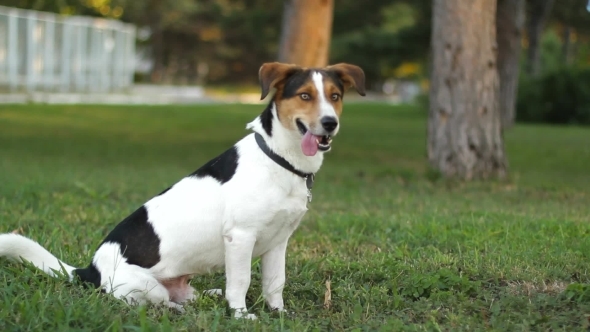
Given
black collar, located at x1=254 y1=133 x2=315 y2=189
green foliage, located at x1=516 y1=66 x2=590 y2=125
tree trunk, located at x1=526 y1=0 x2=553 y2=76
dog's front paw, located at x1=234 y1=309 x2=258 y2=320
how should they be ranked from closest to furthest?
dog's front paw, located at x1=234 y1=309 x2=258 y2=320 → black collar, located at x1=254 y1=133 x2=315 y2=189 → tree trunk, located at x1=526 y1=0 x2=553 y2=76 → green foliage, located at x1=516 y1=66 x2=590 y2=125

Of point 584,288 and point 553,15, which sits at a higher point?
point 553,15

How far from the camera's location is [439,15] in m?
11.1

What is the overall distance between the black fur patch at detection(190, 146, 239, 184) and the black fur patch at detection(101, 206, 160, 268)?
1.47 feet

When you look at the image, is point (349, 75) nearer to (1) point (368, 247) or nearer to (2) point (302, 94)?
(2) point (302, 94)

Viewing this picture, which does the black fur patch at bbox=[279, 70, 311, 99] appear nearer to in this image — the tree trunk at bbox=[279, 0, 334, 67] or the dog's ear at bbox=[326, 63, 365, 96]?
the dog's ear at bbox=[326, 63, 365, 96]

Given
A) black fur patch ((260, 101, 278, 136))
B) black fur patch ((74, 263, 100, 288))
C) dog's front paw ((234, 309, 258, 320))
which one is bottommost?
dog's front paw ((234, 309, 258, 320))

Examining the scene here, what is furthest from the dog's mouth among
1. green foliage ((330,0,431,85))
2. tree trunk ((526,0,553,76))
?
tree trunk ((526,0,553,76))

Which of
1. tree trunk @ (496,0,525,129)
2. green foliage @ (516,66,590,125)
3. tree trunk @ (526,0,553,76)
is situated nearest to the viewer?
tree trunk @ (496,0,525,129)

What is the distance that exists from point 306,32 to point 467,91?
18.9 ft

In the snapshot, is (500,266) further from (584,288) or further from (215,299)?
(215,299)

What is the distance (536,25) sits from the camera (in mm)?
30719

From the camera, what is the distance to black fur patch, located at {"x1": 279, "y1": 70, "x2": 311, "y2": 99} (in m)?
4.72

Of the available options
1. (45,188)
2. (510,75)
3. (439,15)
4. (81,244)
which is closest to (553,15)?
(510,75)

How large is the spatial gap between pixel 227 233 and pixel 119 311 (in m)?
0.74
